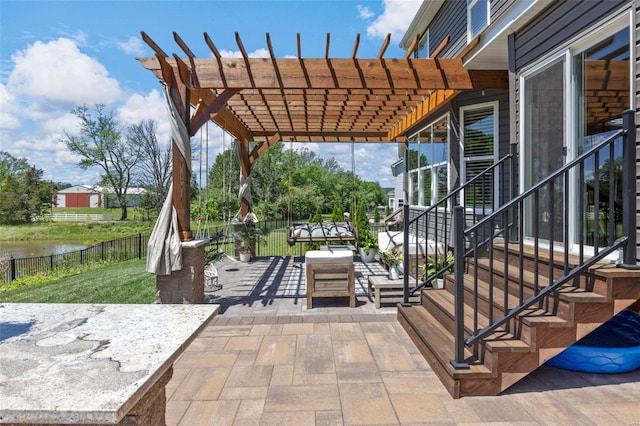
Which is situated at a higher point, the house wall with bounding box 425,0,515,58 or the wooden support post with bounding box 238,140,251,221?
the house wall with bounding box 425,0,515,58

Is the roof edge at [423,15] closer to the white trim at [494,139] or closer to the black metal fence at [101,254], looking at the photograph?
Answer: the white trim at [494,139]

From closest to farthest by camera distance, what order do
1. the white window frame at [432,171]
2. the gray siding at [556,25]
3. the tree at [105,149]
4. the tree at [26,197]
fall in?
the gray siding at [556,25] → the white window frame at [432,171] → the tree at [26,197] → the tree at [105,149]

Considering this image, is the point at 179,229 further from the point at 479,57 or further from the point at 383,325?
the point at 479,57

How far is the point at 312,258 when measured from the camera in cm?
464

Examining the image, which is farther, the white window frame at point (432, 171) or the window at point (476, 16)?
the white window frame at point (432, 171)

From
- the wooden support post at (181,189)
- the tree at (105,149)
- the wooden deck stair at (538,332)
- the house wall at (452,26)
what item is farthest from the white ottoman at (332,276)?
the tree at (105,149)

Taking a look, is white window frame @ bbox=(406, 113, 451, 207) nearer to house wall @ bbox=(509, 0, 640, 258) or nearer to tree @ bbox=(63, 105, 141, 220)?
house wall @ bbox=(509, 0, 640, 258)

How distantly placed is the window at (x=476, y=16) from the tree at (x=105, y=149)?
23.6 metres

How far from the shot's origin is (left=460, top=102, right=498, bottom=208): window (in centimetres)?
574

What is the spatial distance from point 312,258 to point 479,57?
11.1 feet

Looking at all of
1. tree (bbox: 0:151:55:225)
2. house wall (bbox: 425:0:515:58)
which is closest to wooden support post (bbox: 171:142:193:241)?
house wall (bbox: 425:0:515:58)

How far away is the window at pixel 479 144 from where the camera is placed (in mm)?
5745

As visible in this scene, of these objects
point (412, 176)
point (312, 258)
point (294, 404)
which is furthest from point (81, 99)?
point (294, 404)

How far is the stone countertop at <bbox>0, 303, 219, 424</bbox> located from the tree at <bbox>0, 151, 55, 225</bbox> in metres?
29.3
